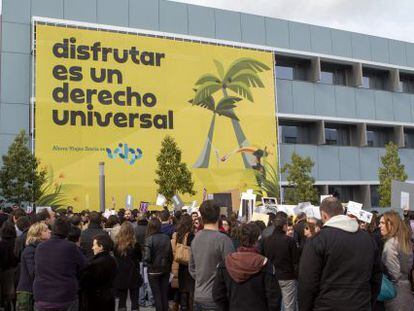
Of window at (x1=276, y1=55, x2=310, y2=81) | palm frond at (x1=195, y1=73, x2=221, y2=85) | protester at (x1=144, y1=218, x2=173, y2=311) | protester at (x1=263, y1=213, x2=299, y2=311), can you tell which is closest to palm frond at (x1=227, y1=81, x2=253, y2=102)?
palm frond at (x1=195, y1=73, x2=221, y2=85)

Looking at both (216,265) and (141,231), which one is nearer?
(216,265)

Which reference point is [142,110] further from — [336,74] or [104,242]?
[104,242]

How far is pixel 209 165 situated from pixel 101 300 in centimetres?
2516

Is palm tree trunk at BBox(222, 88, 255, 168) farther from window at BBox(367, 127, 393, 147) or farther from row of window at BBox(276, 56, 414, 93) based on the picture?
window at BBox(367, 127, 393, 147)

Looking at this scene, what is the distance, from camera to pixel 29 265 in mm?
7031

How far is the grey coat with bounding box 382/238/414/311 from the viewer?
6461mm

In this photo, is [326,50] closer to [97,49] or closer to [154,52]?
[154,52]

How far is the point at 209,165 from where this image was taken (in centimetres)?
3188

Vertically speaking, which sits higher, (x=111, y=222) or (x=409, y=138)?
(x=409, y=138)

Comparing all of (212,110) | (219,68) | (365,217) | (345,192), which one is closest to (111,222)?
(365,217)

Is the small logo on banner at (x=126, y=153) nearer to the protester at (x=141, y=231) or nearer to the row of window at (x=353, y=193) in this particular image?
the row of window at (x=353, y=193)

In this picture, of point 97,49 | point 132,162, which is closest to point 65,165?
point 132,162

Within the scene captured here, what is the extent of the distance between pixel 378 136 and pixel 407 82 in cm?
617

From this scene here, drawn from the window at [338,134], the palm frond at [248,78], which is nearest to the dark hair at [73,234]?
the palm frond at [248,78]
